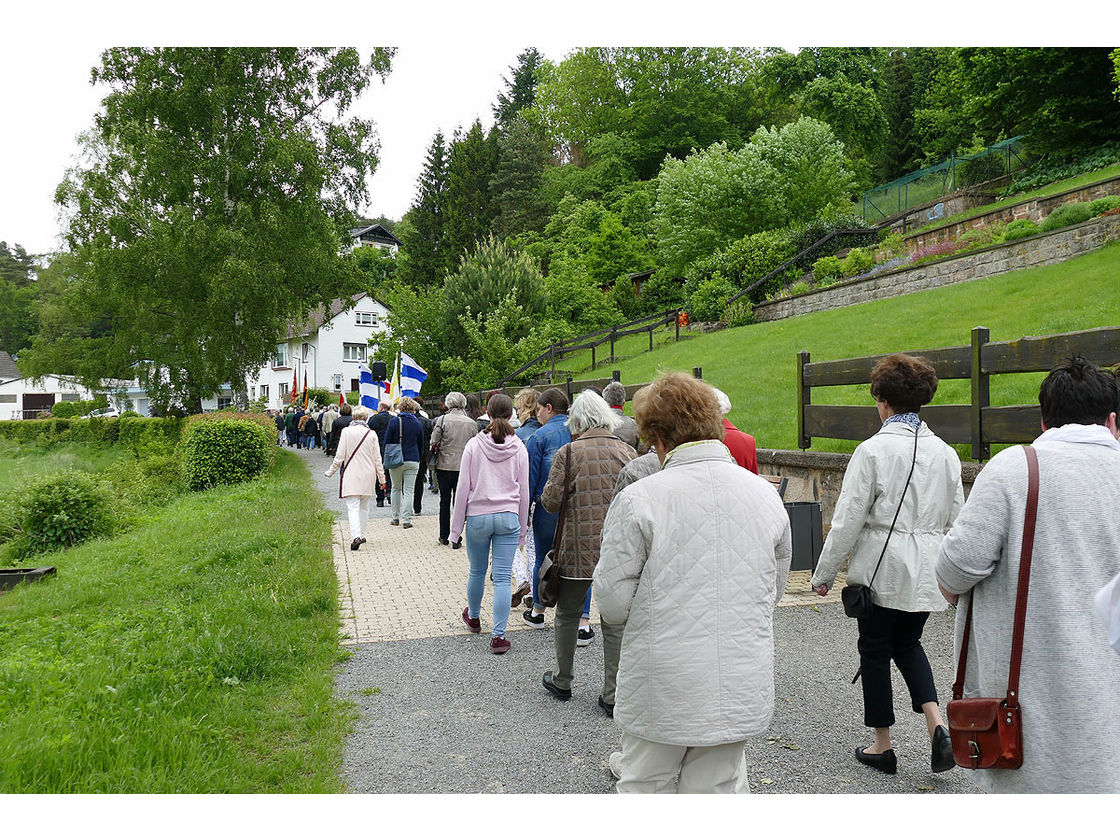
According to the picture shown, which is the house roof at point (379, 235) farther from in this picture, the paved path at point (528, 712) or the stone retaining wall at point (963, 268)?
the paved path at point (528, 712)

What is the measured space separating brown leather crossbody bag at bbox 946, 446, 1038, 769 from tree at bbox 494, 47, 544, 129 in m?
64.9

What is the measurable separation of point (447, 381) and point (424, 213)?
27.8m

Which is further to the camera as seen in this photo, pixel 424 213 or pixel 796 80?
pixel 424 213

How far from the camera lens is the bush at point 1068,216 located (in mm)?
15820

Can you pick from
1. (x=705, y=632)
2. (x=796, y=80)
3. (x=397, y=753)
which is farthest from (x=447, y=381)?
(x=796, y=80)

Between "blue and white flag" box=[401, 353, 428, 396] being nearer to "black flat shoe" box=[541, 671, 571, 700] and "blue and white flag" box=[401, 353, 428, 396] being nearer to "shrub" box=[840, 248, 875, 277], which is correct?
"black flat shoe" box=[541, 671, 571, 700]

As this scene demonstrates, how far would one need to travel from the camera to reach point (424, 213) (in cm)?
Answer: 5197

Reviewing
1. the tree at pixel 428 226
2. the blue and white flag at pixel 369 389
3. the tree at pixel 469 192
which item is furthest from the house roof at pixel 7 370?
the blue and white flag at pixel 369 389

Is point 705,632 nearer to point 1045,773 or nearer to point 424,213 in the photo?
point 1045,773

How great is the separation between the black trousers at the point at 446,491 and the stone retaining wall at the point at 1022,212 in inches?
635

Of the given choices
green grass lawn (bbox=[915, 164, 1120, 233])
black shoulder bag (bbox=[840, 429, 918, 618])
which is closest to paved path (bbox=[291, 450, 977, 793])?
black shoulder bag (bbox=[840, 429, 918, 618])

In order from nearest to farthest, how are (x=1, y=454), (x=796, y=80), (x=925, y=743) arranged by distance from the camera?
(x=925, y=743) < (x=1, y=454) < (x=796, y=80)

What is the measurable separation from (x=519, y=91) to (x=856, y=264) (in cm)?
4812

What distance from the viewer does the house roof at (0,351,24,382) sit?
7975 cm
